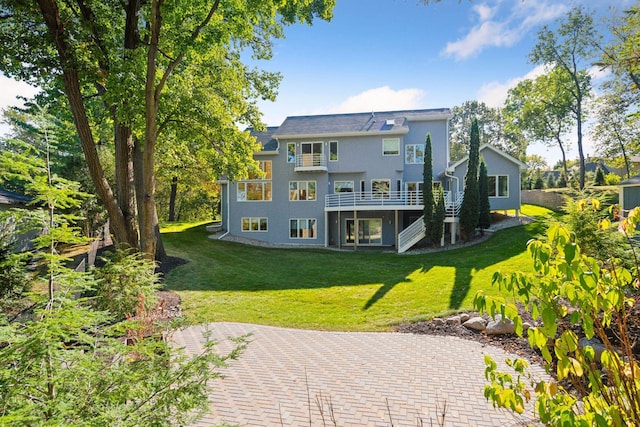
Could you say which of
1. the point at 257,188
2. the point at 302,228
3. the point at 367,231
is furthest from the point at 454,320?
the point at 257,188

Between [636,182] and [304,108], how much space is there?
18.2 meters

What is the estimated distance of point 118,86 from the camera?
7.41 m

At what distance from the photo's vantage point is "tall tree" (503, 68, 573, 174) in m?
27.7

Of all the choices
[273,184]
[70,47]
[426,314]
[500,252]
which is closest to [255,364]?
[426,314]

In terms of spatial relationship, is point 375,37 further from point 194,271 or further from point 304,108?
point 304,108

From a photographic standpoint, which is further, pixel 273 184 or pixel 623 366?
pixel 273 184

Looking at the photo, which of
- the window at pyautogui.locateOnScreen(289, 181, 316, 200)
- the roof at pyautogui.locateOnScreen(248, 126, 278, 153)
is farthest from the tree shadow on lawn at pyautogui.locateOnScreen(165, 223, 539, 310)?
the roof at pyautogui.locateOnScreen(248, 126, 278, 153)

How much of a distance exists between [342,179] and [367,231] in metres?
3.93

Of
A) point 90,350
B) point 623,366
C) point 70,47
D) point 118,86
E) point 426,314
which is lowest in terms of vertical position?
point 426,314

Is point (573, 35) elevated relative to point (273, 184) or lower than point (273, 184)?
elevated

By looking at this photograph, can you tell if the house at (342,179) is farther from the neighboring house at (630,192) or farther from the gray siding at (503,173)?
the neighboring house at (630,192)

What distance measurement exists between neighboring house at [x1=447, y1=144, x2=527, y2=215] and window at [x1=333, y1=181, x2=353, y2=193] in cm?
658

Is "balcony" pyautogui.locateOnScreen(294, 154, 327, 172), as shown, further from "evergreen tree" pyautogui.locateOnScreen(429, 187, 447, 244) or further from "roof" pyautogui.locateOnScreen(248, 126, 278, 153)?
"evergreen tree" pyautogui.locateOnScreen(429, 187, 447, 244)

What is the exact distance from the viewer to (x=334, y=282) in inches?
525
